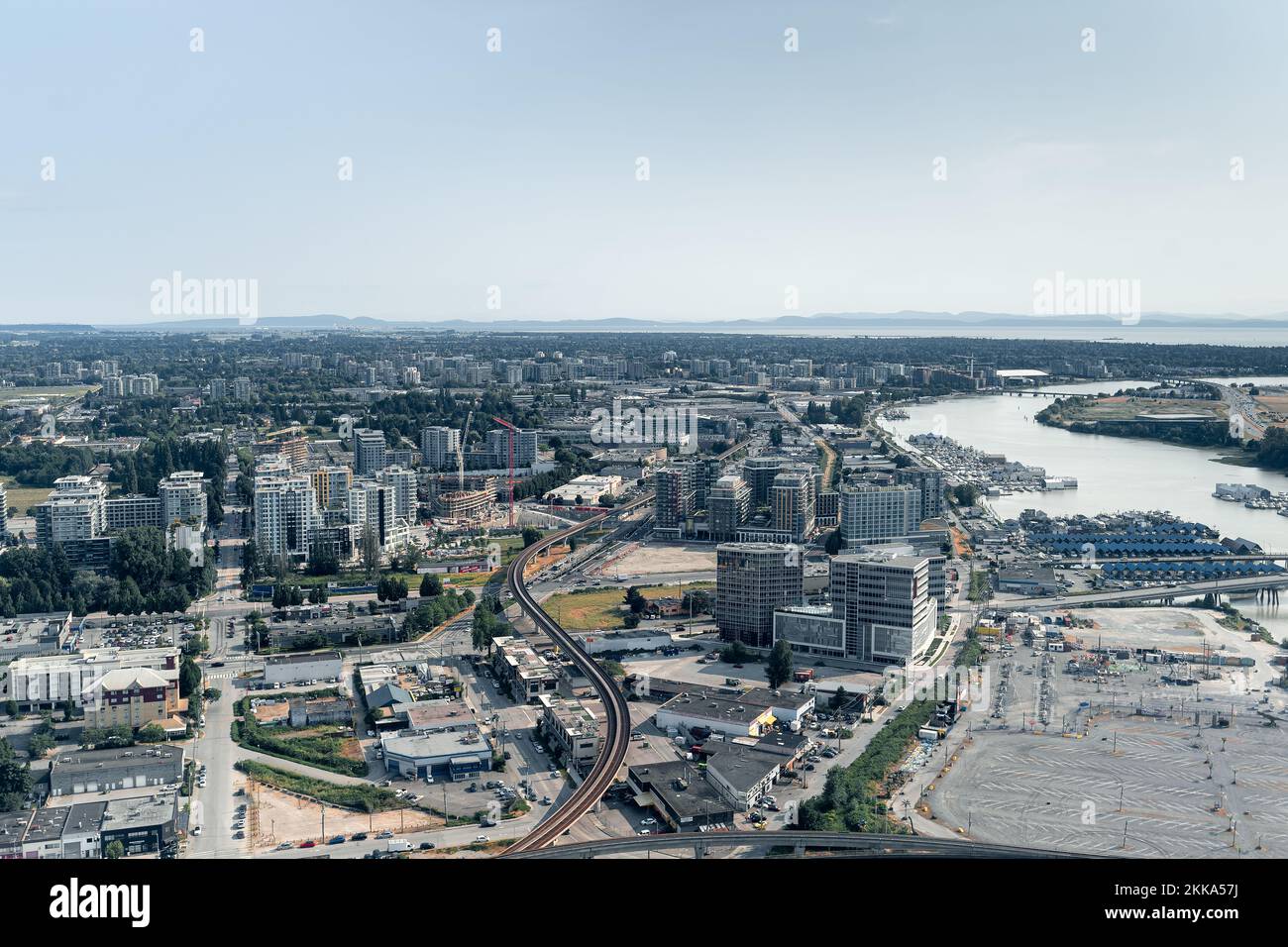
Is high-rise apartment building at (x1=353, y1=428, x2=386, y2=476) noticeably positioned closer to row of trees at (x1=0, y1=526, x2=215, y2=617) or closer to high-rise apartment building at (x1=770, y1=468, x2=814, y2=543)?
row of trees at (x1=0, y1=526, x2=215, y2=617)

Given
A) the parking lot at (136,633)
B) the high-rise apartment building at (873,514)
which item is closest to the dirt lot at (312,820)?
the parking lot at (136,633)

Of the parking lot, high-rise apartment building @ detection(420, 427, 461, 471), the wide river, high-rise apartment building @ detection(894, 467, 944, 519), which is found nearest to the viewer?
the parking lot

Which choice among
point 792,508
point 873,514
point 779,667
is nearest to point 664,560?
point 792,508

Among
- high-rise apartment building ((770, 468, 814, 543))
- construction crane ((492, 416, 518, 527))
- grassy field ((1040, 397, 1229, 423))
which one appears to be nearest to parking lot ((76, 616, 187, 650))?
construction crane ((492, 416, 518, 527))

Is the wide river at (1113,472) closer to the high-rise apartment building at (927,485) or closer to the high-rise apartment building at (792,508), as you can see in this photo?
the high-rise apartment building at (927,485)

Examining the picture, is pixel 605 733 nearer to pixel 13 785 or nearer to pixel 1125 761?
pixel 1125 761

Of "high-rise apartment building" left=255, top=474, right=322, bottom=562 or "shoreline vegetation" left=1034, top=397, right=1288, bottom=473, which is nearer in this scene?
"high-rise apartment building" left=255, top=474, right=322, bottom=562

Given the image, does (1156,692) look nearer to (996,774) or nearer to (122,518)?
(996,774)
